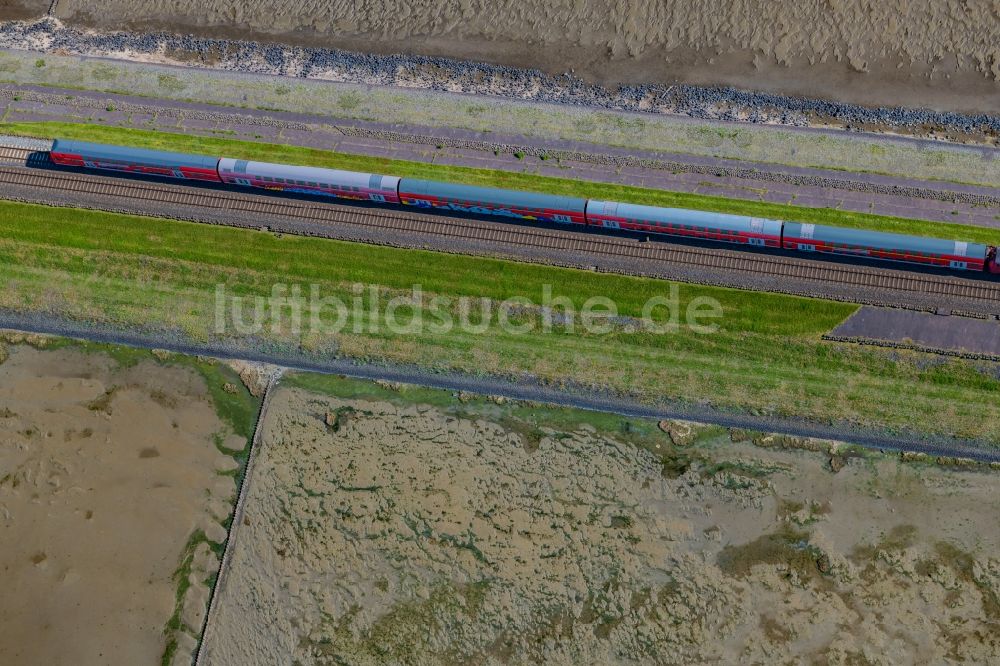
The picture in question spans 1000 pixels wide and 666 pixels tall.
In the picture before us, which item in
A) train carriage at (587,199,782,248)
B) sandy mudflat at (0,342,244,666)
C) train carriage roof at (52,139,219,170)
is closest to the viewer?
sandy mudflat at (0,342,244,666)

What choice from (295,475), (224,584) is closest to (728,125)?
(295,475)

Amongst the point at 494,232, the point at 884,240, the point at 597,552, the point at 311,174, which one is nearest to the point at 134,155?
the point at 311,174

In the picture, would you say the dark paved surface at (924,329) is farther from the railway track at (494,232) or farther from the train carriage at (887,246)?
the train carriage at (887,246)

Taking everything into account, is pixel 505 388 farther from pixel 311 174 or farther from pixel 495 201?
pixel 311 174

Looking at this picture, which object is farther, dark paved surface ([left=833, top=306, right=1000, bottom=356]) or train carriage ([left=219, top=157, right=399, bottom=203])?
train carriage ([left=219, top=157, right=399, bottom=203])

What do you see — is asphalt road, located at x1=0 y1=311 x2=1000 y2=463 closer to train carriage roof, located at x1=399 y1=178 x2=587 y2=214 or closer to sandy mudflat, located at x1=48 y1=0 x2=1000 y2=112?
train carriage roof, located at x1=399 y1=178 x2=587 y2=214

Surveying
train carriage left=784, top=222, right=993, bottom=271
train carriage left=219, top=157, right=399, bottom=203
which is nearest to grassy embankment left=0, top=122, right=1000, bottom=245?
train carriage left=219, top=157, right=399, bottom=203

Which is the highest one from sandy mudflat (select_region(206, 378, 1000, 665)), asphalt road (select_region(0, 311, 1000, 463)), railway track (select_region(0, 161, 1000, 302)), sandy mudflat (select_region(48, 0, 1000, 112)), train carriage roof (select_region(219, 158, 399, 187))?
sandy mudflat (select_region(48, 0, 1000, 112))

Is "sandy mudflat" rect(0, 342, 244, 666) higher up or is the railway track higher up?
the railway track
